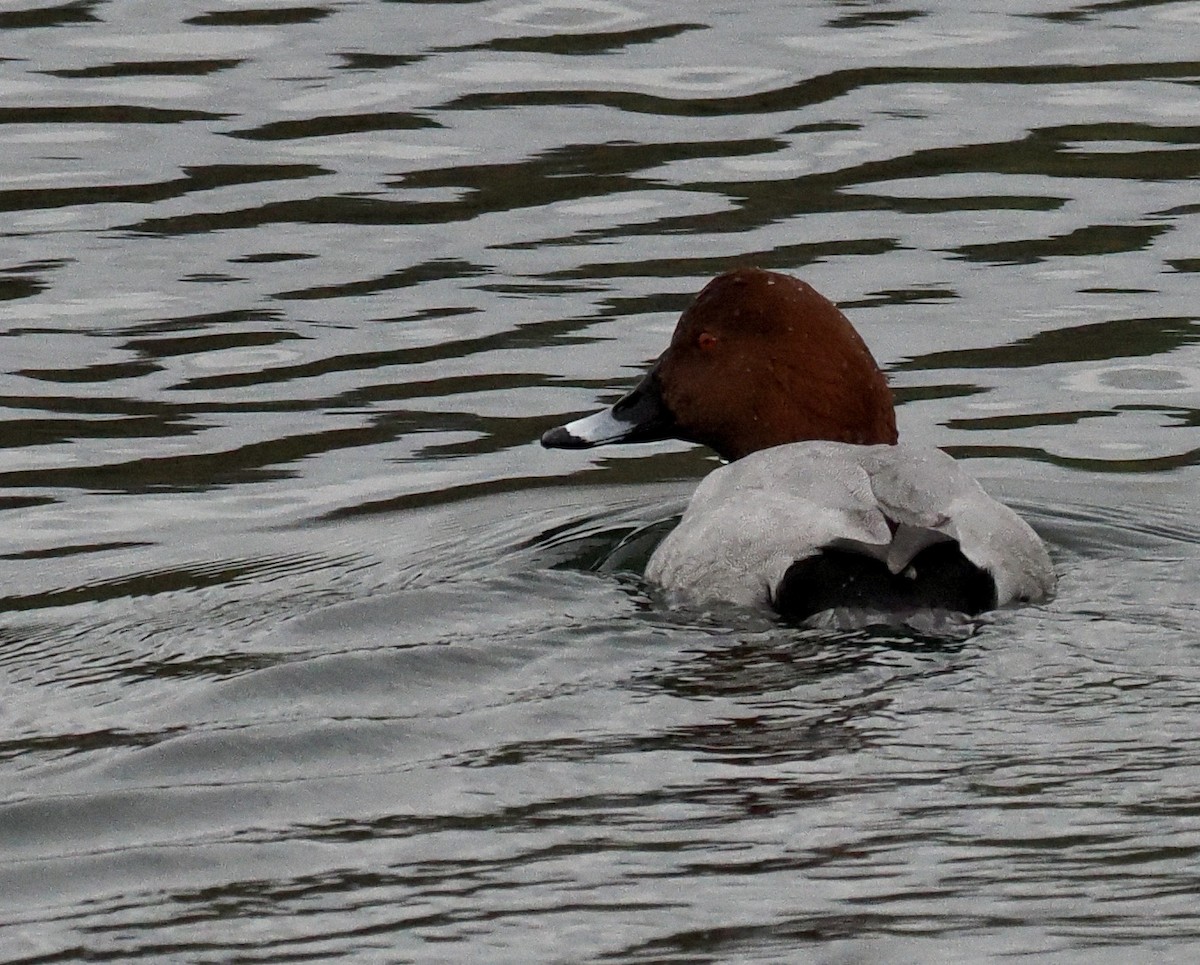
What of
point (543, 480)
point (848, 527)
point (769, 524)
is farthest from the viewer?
point (543, 480)

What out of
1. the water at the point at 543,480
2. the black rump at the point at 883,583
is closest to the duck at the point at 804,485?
the black rump at the point at 883,583

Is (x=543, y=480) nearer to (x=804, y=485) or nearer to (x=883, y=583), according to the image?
(x=804, y=485)

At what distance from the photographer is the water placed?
188 inches

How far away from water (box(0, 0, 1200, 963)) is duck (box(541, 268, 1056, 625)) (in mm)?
149

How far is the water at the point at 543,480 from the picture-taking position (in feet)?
15.7

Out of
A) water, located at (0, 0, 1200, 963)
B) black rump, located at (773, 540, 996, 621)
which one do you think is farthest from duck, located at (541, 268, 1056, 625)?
water, located at (0, 0, 1200, 963)

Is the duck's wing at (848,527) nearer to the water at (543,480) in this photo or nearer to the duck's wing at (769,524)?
the duck's wing at (769,524)

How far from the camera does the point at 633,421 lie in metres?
8.39

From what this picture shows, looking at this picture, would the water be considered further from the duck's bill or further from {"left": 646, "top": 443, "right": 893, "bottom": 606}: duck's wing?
the duck's bill

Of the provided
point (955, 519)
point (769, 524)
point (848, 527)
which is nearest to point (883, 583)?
point (848, 527)

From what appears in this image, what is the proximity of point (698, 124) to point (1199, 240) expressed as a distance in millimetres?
2628

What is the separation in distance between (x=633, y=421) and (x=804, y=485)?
150cm

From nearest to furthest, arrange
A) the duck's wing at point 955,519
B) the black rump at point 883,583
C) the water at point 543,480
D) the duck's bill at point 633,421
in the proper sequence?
the water at point 543,480
the black rump at point 883,583
the duck's wing at point 955,519
the duck's bill at point 633,421

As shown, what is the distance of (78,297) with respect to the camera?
10.5m
